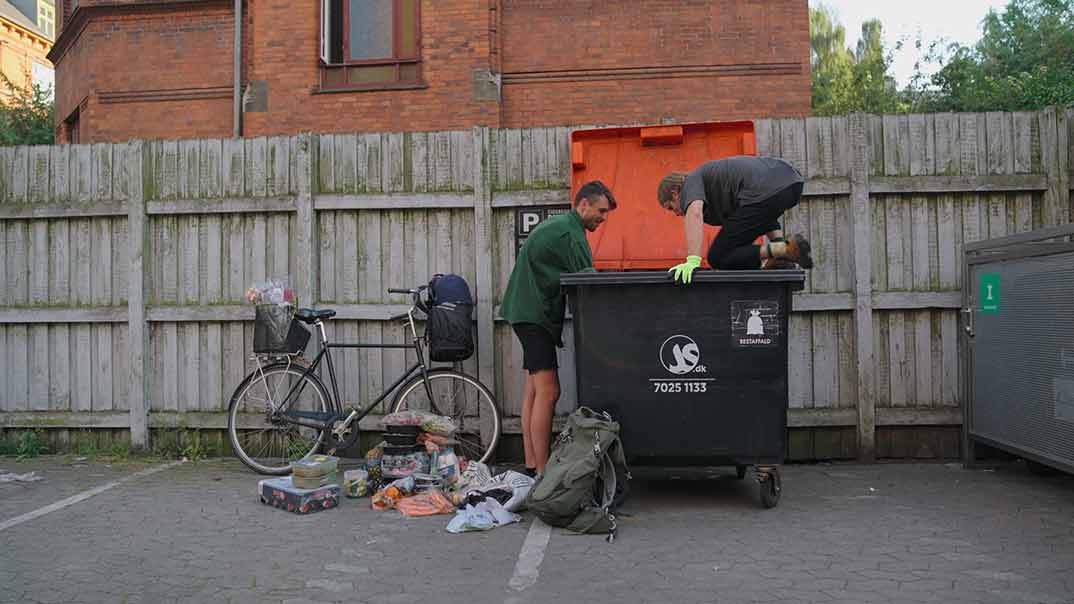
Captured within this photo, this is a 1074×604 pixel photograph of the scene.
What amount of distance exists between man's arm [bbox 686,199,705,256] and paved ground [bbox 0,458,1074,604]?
5.13 feet

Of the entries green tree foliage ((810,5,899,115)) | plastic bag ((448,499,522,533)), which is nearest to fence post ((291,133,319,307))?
plastic bag ((448,499,522,533))

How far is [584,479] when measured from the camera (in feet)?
15.3

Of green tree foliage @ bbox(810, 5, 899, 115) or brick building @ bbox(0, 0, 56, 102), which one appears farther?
brick building @ bbox(0, 0, 56, 102)

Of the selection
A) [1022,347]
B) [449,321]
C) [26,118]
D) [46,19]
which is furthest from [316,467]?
[46,19]

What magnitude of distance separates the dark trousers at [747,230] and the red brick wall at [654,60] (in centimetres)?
637

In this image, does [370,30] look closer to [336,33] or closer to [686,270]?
[336,33]

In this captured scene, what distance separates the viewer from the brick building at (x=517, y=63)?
1139 centimetres

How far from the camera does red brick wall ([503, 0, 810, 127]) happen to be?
11.4 meters

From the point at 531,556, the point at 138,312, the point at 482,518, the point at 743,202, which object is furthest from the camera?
the point at 138,312

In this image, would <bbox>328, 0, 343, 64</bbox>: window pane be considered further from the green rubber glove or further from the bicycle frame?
the green rubber glove

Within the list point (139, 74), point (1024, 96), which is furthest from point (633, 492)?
point (1024, 96)

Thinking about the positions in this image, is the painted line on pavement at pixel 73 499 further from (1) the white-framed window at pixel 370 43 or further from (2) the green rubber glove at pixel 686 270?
(1) the white-framed window at pixel 370 43

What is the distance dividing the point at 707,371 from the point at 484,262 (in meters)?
2.25

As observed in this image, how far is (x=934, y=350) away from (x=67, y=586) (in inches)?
230
